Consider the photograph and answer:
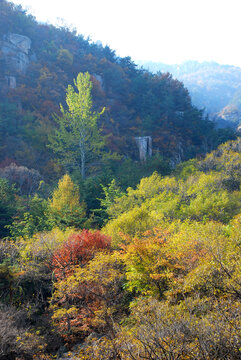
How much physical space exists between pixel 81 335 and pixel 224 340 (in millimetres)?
6559

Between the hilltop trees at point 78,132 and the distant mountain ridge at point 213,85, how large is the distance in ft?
174

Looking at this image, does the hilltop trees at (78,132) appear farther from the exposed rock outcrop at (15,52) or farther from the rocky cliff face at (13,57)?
the exposed rock outcrop at (15,52)

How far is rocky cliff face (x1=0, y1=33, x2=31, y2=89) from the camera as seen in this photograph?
118 ft

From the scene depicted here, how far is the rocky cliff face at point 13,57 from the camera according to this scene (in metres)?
35.9

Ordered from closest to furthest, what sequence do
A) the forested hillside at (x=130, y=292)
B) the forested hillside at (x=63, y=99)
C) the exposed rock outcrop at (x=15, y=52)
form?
the forested hillside at (x=130, y=292) → the forested hillside at (x=63, y=99) → the exposed rock outcrop at (x=15, y=52)

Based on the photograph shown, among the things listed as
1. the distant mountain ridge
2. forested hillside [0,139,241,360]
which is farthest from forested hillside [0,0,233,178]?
the distant mountain ridge

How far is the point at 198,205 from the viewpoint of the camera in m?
16.6

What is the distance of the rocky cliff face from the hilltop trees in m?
12.5

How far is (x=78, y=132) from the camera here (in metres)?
29.5

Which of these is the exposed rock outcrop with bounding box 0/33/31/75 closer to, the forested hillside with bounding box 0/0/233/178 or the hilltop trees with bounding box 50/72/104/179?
the forested hillside with bounding box 0/0/233/178

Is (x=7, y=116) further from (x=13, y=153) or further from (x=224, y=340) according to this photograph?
(x=224, y=340)

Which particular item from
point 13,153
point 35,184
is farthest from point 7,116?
point 35,184

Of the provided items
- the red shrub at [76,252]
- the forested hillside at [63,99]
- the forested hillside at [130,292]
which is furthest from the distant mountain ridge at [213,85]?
the red shrub at [76,252]

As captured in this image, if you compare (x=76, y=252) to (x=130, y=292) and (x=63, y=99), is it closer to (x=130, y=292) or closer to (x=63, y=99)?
(x=130, y=292)
